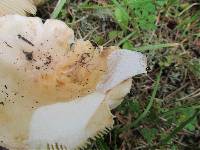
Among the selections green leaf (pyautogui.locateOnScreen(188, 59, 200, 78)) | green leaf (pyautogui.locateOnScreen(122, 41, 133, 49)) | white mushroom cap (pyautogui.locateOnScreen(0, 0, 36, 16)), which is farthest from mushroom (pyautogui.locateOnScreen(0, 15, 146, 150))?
green leaf (pyautogui.locateOnScreen(188, 59, 200, 78))

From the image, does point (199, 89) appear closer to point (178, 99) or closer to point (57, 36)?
point (178, 99)

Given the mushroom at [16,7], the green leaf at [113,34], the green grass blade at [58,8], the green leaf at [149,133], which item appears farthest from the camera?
the green leaf at [113,34]

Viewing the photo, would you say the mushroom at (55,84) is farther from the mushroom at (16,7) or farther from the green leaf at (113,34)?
the green leaf at (113,34)

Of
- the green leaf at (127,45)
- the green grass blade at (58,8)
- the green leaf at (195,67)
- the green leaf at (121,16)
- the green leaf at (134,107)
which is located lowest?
the green leaf at (134,107)

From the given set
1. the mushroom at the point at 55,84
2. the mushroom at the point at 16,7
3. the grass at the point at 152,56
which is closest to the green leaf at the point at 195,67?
the grass at the point at 152,56

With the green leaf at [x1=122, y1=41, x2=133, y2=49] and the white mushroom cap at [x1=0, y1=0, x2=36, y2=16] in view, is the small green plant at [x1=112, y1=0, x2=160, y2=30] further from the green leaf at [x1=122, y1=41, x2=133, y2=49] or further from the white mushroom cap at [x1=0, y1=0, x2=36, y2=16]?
the white mushroom cap at [x1=0, y1=0, x2=36, y2=16]

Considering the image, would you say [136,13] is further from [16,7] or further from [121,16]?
[16,7]
